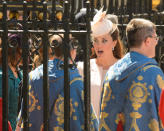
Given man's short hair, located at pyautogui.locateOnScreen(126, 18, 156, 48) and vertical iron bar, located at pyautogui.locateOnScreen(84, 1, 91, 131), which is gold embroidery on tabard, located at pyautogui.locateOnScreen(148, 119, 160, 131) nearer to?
vertical iron bar, located at pyautogui.locateOnScreen(84, 1, 91, 131)

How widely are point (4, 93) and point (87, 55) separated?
0.78 m

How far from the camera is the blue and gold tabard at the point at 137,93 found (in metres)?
4.37

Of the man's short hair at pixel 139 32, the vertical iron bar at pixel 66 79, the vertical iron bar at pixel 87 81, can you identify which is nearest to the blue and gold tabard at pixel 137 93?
the man's short hair at pixel 139 32

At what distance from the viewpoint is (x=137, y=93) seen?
437 centimetres

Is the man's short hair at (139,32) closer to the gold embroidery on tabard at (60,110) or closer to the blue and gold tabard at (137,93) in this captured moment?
the blue and gold tabard at (137,93)

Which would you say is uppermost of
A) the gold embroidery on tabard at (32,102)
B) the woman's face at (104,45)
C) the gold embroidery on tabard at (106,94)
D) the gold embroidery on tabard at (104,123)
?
the woman's face at (104,45)

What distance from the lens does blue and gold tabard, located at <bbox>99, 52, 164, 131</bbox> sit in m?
4.37

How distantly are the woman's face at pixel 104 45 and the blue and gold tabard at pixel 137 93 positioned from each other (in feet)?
4.41

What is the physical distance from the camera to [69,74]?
4438 mm

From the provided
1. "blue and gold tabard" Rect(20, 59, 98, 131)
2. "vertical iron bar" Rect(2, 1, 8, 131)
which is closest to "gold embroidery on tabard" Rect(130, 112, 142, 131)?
"blue and gold tabard" Rect(20, 59, 98, 131)

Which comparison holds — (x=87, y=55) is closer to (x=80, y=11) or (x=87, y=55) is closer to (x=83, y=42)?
(x=83, y=42)

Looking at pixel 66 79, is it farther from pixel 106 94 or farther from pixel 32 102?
pixel 32 102

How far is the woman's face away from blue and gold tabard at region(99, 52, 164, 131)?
134 cm

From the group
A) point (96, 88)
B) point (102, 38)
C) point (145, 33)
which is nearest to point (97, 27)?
point (102, 38)
